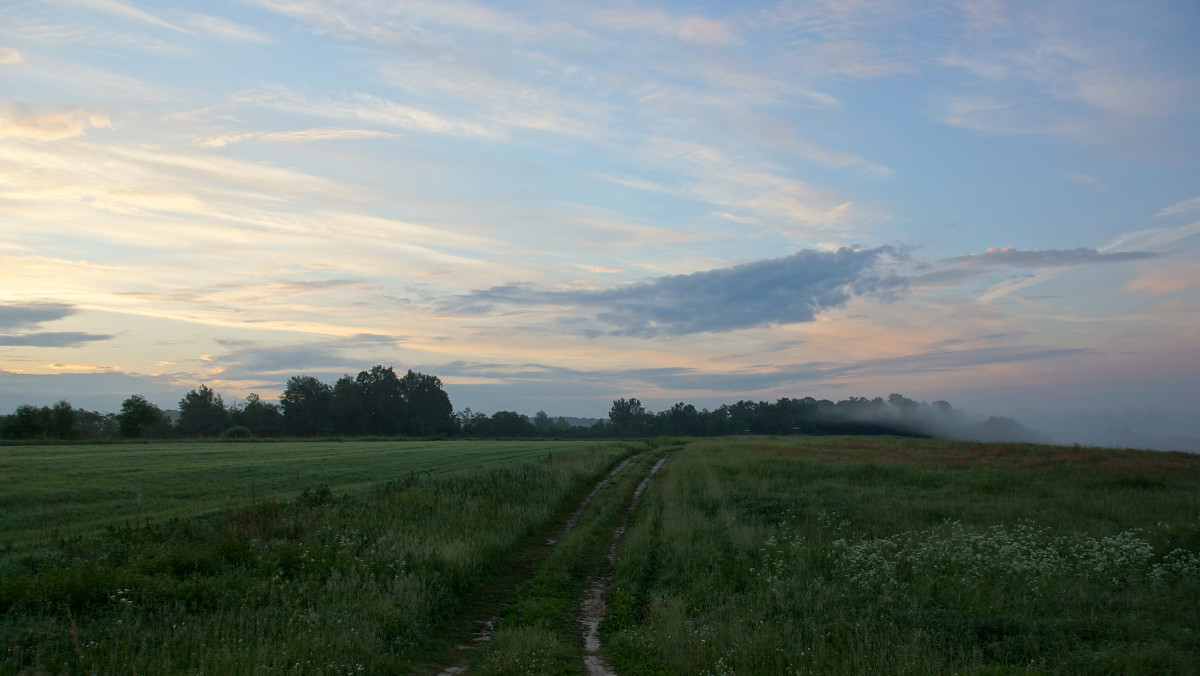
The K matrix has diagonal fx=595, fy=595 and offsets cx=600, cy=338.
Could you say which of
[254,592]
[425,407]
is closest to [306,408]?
Result: [425,407]

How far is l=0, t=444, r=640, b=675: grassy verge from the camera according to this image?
6.70m

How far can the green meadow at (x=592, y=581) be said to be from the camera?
6996 mm

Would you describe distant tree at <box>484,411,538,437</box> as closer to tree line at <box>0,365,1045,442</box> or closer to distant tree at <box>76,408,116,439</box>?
tree line at <box>0,365,1045,442</box>

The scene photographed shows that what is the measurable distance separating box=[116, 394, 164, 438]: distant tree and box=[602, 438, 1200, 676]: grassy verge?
88295 mm

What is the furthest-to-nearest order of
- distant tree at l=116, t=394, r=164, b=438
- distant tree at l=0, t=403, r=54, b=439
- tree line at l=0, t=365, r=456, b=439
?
tree line at l=0, t=365, r=456, b=439 < distant tree at l=116, t=394, r=164, b=438 < distant tree at l=0, t=403, r=54, b=439

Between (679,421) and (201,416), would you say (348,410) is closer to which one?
(201,416)

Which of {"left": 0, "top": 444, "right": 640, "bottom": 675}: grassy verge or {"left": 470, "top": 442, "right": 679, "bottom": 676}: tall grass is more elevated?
{"left": 0, "top": 444, "right": 640, "bottom": 675}: grassy verge

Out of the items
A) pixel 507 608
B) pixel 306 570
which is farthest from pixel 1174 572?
pixel 306 570

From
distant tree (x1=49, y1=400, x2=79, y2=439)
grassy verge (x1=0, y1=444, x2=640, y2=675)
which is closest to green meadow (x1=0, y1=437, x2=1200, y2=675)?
grassy verge (x1=0, y1=444, x2=640, y2=675)

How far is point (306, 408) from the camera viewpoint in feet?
389

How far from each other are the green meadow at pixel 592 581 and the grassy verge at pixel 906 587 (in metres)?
0.05

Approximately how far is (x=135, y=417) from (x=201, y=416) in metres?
43.1

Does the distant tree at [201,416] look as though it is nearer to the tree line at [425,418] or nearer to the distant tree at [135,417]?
the tree line at [425,418]

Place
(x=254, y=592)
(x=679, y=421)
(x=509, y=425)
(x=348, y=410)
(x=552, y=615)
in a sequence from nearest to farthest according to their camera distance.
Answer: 1. (x=254, y=592)
2. (x=552, y=615)
3. (x=348, y=410)
4. (x=509, y=425)
5. (x=679, y=421)
